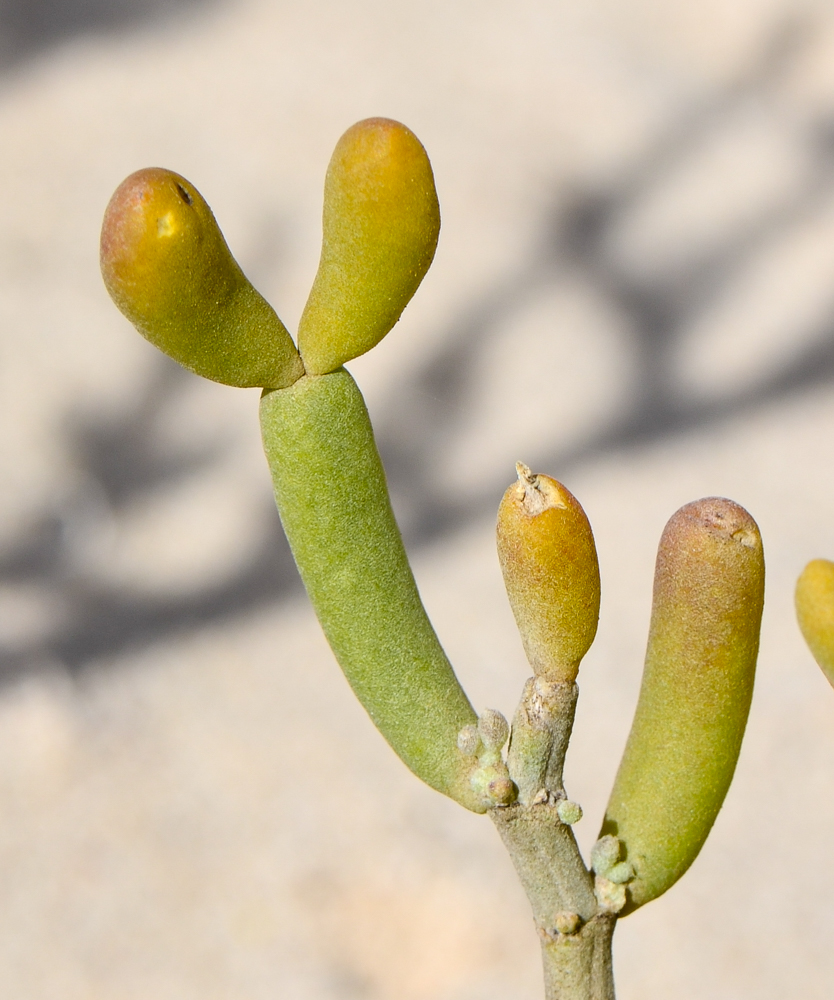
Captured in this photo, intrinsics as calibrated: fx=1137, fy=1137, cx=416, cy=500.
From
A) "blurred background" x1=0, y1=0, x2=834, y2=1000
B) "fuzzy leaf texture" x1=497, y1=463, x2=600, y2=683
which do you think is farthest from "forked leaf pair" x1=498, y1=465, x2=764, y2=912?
"blurred background" x1=0, y1=0, x2=834, y2=1000

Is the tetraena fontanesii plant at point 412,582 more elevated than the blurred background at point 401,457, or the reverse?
the blurred background at point 401,457

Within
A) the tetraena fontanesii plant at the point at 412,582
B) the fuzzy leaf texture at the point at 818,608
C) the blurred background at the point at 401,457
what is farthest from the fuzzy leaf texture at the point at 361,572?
the blurred background at the point at 401,457

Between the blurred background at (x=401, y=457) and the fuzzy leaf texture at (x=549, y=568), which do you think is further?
the blurred background at (x=401, y=457)

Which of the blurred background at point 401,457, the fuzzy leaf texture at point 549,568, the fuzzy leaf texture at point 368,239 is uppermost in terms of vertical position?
the blurred background at point 401,457

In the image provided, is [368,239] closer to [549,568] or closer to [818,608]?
[549,568]

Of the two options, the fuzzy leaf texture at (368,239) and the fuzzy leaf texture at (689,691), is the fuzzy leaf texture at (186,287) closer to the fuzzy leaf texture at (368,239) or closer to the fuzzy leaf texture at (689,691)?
the fuzzy leaf texture at (368,239)

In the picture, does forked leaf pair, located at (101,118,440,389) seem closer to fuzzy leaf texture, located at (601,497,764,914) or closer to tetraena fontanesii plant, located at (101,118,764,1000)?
tetraena fontanesii plant, located at (101,118,764,1000)

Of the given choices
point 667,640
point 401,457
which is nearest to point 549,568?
point 667,640
